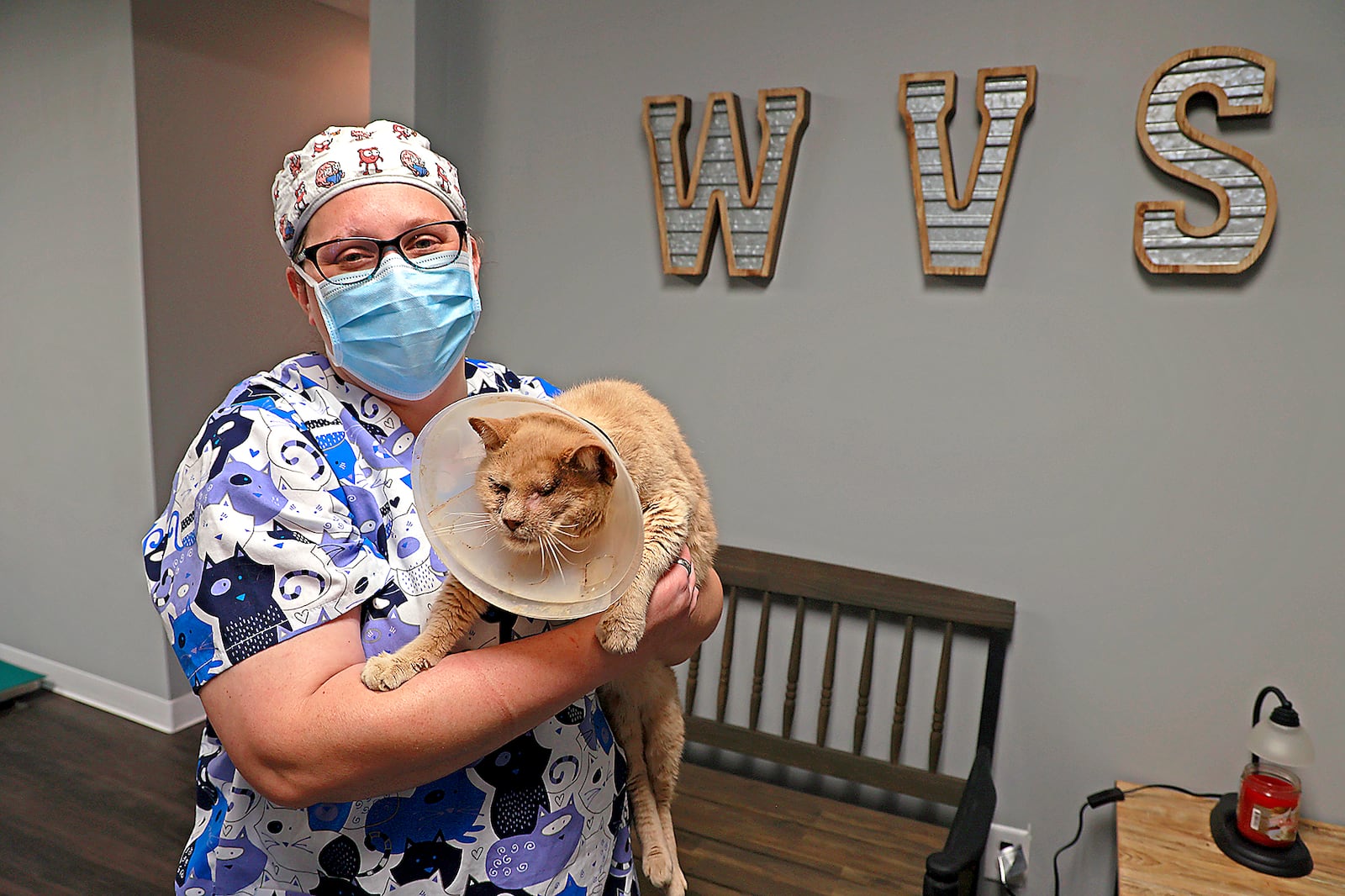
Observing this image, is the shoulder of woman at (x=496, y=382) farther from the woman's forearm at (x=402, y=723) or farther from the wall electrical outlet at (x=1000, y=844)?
the wall electrical outlet at (x=1000, y=844)

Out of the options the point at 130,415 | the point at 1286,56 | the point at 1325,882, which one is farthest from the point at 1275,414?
the point at 130,415

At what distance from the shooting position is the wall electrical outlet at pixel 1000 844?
87.6 inches

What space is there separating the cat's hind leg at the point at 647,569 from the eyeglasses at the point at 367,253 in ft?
1.34

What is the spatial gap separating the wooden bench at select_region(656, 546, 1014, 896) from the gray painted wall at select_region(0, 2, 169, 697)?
2218mm

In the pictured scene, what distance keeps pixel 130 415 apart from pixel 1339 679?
3781mm

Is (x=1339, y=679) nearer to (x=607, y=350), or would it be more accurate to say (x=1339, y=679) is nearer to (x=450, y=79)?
(x=607, y=350)

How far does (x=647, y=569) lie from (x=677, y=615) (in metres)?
0.08

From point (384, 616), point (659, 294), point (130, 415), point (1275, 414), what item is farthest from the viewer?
point (130, 415)

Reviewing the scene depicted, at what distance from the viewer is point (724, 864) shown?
76.2 inches

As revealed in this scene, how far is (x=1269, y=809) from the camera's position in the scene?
1805 millimetres

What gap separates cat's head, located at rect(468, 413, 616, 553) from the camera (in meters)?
0.85

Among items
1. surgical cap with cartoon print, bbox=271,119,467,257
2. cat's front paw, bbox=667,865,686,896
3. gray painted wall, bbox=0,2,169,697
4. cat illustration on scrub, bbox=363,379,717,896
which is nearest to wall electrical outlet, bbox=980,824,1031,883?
cat's front paw, bbox=667,865,686,896

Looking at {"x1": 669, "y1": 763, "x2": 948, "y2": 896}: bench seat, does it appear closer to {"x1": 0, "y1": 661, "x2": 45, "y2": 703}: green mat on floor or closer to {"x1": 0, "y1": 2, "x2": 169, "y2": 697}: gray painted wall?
{"x1": 0, "y1": 2, "x2": 169, "y2": 697}: gray painted wall

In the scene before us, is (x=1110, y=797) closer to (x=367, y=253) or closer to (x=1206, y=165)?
(x=1206, y=165)
